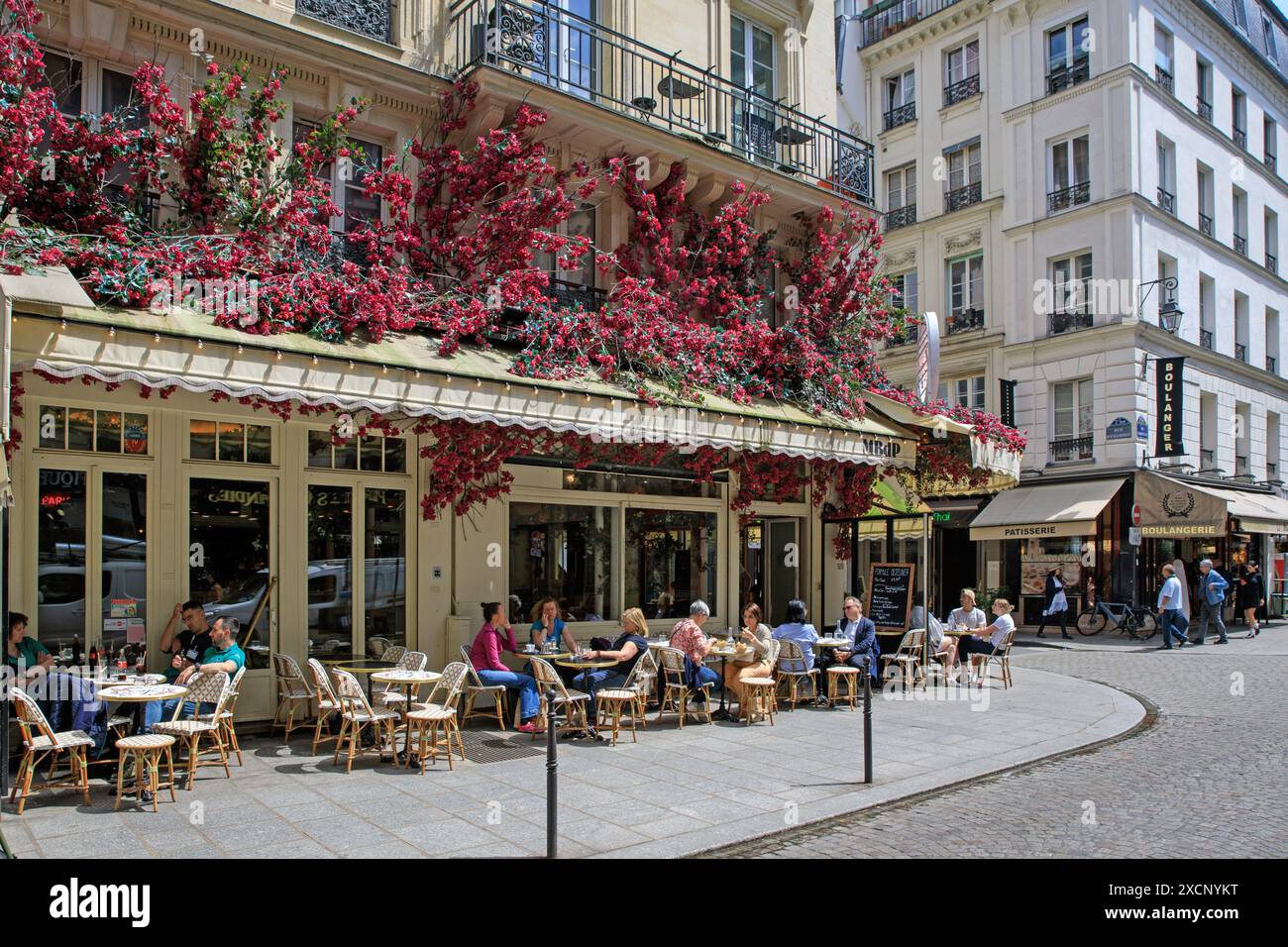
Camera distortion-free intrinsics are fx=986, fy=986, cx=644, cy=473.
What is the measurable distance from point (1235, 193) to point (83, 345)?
3292 cm

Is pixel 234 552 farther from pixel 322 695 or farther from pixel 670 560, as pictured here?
pixel 670 560

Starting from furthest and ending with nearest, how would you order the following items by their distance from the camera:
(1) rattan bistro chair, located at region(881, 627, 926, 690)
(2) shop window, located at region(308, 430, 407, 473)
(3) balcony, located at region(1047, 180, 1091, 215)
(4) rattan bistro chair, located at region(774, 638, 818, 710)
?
(3) balcony, located at region(1047, 180, 1091, 215) < (1) rattan bistro chair, located at region(881, 627, 926, 690) < (4) rattan bistro chair, located at region(774, 638, 818, 710) < (2) shop window, located at region(308, 430, 407, 473)

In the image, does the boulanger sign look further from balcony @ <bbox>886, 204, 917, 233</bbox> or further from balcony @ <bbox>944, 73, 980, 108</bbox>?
balcony @ <bbox>944, 73, 980, 108</bbox>

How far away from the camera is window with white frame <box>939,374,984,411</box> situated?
28.3 m

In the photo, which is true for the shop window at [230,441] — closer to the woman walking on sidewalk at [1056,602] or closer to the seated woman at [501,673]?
the seated woman at [501,673]

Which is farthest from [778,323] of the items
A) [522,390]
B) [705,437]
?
[522,390]

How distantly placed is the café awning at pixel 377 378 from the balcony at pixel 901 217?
68.0 feet

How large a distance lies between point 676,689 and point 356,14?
27.2ft

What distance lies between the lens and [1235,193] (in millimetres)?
30141

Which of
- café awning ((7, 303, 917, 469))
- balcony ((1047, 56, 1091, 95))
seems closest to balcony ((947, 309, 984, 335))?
balcony ((1047, 56, 1091, 95))

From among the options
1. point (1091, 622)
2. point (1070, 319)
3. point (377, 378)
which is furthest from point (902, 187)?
point (377, 378)

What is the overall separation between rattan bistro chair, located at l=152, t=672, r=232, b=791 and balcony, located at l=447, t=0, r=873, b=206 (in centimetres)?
707

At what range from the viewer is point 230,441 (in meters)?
9.76

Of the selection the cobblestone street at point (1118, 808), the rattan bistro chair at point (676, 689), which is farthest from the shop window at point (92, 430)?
the cobblestone street at point (1118, 808)
